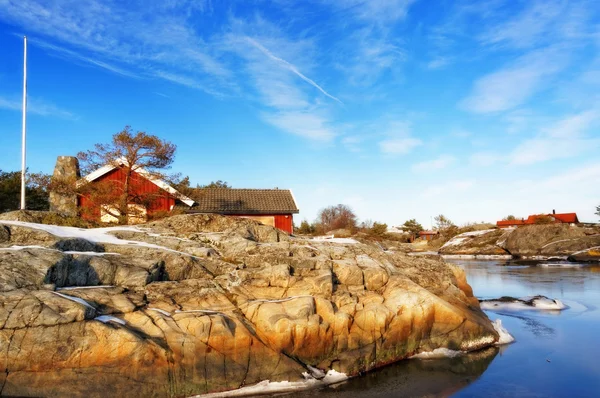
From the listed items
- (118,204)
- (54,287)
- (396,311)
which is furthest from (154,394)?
(118,204)

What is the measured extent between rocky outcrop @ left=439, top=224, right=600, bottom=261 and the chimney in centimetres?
4673

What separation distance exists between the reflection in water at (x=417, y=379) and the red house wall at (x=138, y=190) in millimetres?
13321

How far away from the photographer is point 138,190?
21.5 meters

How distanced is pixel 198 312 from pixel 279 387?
101 inches

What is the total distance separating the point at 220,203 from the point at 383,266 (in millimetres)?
14151

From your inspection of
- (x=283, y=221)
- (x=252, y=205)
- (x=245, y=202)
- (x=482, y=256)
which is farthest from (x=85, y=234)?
(x=482, y=256)

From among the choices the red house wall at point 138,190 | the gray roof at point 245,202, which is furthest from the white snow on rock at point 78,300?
the gray roof at point 245,202

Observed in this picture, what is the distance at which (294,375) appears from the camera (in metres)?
10.4

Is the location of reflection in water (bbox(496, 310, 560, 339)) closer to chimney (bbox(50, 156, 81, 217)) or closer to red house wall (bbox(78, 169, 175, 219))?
red house wall (bbox(78, 169, 175, 219))

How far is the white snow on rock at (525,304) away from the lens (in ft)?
62.9

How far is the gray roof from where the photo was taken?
25.6 metres

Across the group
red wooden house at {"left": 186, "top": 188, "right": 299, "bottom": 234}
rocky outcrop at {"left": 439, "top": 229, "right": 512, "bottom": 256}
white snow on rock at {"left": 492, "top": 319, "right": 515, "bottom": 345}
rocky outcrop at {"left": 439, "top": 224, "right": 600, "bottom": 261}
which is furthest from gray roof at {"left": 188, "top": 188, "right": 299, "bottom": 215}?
rocky outcrop at {"left": 439, "top": 229, "right": 512, "bottom": 256}

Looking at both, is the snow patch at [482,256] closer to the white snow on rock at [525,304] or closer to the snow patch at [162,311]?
the white snow on rock at [525,304]

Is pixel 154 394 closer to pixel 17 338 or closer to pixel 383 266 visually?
pixel 17 338
